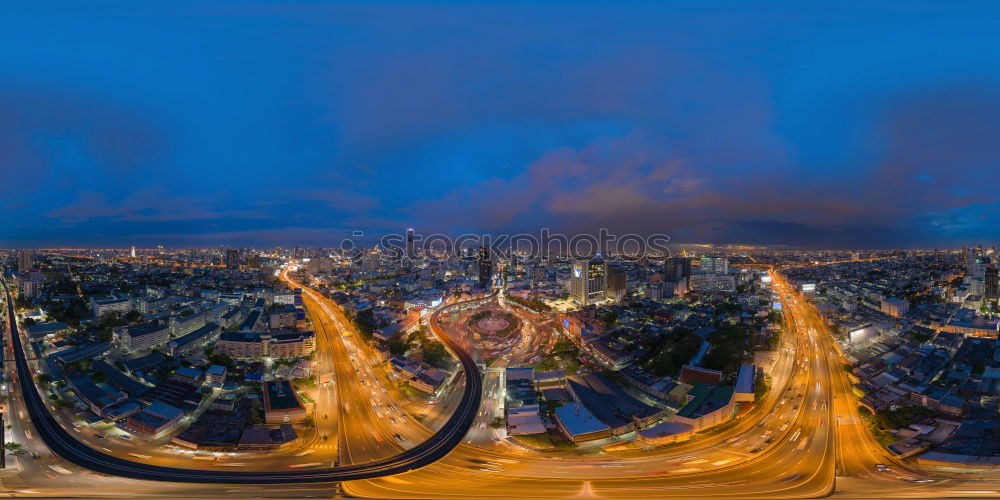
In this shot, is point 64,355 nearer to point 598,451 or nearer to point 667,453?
point 598,451

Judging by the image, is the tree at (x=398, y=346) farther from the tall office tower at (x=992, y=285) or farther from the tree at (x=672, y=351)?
the tall office tower at (x=992, y=285)

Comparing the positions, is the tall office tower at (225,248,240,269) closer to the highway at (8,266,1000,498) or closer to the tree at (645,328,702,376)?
the highway at (8,266,1000,498)

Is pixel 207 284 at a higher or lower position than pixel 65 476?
higher

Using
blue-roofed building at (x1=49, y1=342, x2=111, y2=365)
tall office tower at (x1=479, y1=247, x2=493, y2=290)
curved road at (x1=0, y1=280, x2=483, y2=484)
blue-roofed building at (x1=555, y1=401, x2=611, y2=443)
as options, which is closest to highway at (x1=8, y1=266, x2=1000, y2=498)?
curved road at (x1=0, y1=280, x2=483, y2=484)

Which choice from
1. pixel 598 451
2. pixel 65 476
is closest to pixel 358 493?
pixel 598 451

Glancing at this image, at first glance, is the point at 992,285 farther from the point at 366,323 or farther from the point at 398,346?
the point at 366,323

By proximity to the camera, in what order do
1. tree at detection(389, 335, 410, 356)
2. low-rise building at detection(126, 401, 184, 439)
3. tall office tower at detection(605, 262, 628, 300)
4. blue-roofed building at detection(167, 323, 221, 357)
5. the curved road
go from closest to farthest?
the curved road < low-rise building at detection(126, 401, 184, 439) < tree at detection(389, 335, 410, 356) < blue-roofed building at detection(167, 323, 221, 357) < tall office tower at detection(605, 262, 628, 300)
